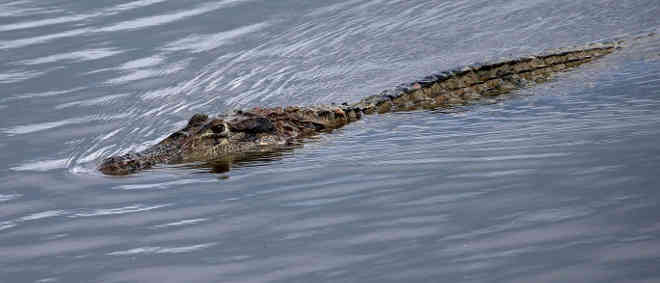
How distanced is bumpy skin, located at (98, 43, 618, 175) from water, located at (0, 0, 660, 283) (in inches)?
13.2

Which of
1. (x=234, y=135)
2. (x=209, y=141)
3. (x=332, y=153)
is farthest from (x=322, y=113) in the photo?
(x=332, y=153)

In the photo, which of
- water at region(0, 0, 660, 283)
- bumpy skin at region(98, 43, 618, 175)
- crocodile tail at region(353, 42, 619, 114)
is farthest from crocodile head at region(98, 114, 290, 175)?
crocodile tail at region(353, 42, 619, 114)

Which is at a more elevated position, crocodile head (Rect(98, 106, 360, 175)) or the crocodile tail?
the crocodile tail

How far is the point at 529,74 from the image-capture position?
35.7 feet

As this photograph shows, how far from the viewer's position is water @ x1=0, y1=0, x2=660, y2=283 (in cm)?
540

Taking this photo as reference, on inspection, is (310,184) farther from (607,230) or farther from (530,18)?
(530,18)

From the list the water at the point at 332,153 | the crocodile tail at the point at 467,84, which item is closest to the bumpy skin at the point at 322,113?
the crocodile tail at the point at 467,84

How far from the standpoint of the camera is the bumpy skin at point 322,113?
922 centimetres

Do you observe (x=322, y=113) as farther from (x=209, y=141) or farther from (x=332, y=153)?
(x=332, y=153)

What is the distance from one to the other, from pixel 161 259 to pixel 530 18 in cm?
942

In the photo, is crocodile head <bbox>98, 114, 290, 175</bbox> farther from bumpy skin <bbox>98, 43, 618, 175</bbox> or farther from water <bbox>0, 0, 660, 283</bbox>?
water <bbox>0, 0, 660, 283</bbox>

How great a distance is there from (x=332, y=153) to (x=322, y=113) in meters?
1.67

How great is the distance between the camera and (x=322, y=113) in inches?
405

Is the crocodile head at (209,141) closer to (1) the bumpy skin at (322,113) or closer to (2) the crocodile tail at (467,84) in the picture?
(1) the bumpy skin at (322,113)
